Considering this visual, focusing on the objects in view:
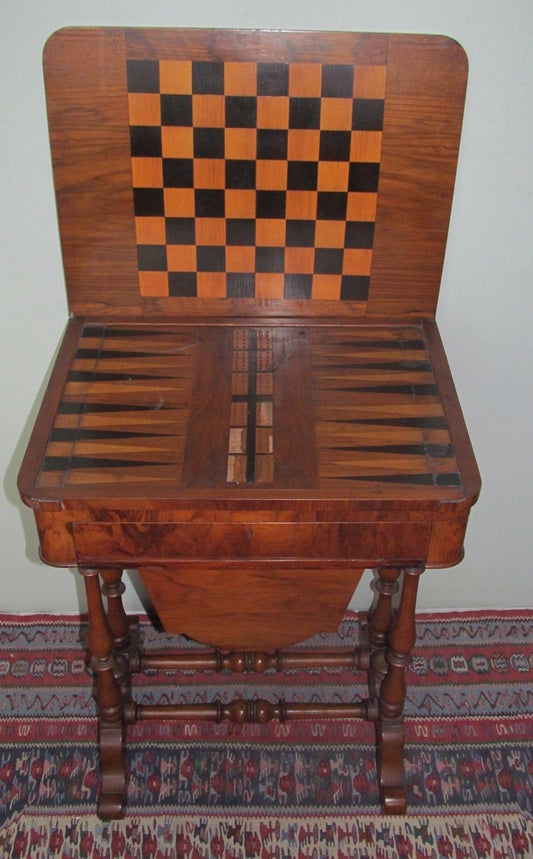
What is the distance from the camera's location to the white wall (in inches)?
72.4

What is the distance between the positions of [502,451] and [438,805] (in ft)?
3.24

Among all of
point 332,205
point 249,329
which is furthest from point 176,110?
point 249,329

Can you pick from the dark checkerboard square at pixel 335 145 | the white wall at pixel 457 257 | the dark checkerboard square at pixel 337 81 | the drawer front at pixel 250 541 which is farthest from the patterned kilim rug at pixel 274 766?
the dark checkerboard square at pixel 337 81

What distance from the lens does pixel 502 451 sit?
2.53m

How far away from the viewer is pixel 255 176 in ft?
6.58

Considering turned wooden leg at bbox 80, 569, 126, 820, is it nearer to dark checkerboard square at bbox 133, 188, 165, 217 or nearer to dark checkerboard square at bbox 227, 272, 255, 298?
dark checkerboard square at bbox 227, 272, 255, 298

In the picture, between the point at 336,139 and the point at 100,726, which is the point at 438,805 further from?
the point at 336,139

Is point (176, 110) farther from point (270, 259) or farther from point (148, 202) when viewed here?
point (270, 259)

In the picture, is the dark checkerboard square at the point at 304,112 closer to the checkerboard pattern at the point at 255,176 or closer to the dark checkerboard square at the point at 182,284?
the checkerboard pattern at the point at 255,176

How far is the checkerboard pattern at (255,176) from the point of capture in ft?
6.24

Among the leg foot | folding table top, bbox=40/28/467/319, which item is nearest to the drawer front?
the leg foot

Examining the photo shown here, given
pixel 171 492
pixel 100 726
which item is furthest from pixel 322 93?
pixel 100 726

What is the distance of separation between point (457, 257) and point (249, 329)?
0.54 metres

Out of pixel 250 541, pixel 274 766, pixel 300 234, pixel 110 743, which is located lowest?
pixel 274 766
